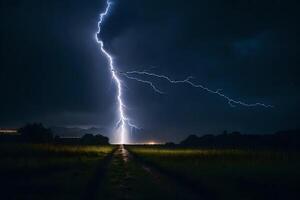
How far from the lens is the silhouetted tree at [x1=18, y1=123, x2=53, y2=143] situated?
107 meters

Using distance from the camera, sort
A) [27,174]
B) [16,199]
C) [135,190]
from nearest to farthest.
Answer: [16,199], [135,190], [27,174]

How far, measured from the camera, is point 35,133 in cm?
11012

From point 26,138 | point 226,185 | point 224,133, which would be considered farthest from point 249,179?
point 224,133

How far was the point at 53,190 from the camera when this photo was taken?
56.3 ft

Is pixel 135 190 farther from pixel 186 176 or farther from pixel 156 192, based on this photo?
pixel 186 176

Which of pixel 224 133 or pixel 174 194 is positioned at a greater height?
pixel 224 133

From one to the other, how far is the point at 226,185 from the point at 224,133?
438 feet

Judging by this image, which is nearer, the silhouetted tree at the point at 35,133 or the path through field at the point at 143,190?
the path through field at the point at 143,190

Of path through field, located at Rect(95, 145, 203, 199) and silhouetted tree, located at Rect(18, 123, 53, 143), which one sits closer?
path through field, located at Rect(95, 145, 203, 199)

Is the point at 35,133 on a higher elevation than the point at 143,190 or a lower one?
higher

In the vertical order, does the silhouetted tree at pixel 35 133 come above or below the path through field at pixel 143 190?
above

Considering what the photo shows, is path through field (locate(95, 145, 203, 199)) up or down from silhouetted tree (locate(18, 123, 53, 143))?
down

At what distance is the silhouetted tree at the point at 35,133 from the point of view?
107m

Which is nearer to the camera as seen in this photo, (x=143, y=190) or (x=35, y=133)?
(x=143, y=190)
